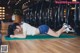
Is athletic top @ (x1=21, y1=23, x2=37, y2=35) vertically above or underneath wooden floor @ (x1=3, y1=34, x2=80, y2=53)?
above

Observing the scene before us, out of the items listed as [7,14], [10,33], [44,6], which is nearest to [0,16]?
[7,14]

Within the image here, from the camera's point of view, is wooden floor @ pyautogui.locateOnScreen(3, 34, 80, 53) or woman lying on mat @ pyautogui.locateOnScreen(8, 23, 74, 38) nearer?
wooden floor @ pyautogui.locateOnScreen(3, 34, 80, 53)

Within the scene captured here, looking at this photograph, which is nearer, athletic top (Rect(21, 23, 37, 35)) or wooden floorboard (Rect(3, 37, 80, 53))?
wooden floorboard (Rect(3, 37, 80, 53))

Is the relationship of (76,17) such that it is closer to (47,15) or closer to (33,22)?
(47,15)

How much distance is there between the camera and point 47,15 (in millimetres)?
18844

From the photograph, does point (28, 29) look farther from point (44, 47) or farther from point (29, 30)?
point (44, 47)

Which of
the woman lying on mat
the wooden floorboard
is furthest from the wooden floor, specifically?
the woman lying on mat

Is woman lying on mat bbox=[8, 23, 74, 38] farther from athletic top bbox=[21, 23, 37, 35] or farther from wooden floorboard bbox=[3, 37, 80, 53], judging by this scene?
wooden floorboard bbox=[3, 37, 80, 53]

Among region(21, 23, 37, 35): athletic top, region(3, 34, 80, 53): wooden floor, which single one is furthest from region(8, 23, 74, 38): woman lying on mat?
region(3, 34, 80, 53): wooden floor

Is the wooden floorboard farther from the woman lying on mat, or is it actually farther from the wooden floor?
the woman lying on mat

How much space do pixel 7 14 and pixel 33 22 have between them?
5.55 m

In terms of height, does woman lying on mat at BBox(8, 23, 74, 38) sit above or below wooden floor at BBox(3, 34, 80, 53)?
above

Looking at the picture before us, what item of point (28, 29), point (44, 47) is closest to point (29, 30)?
point (28, 29)

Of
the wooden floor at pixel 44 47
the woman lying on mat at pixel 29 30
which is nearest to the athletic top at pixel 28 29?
the woman lying on mat at pixel 29 30
